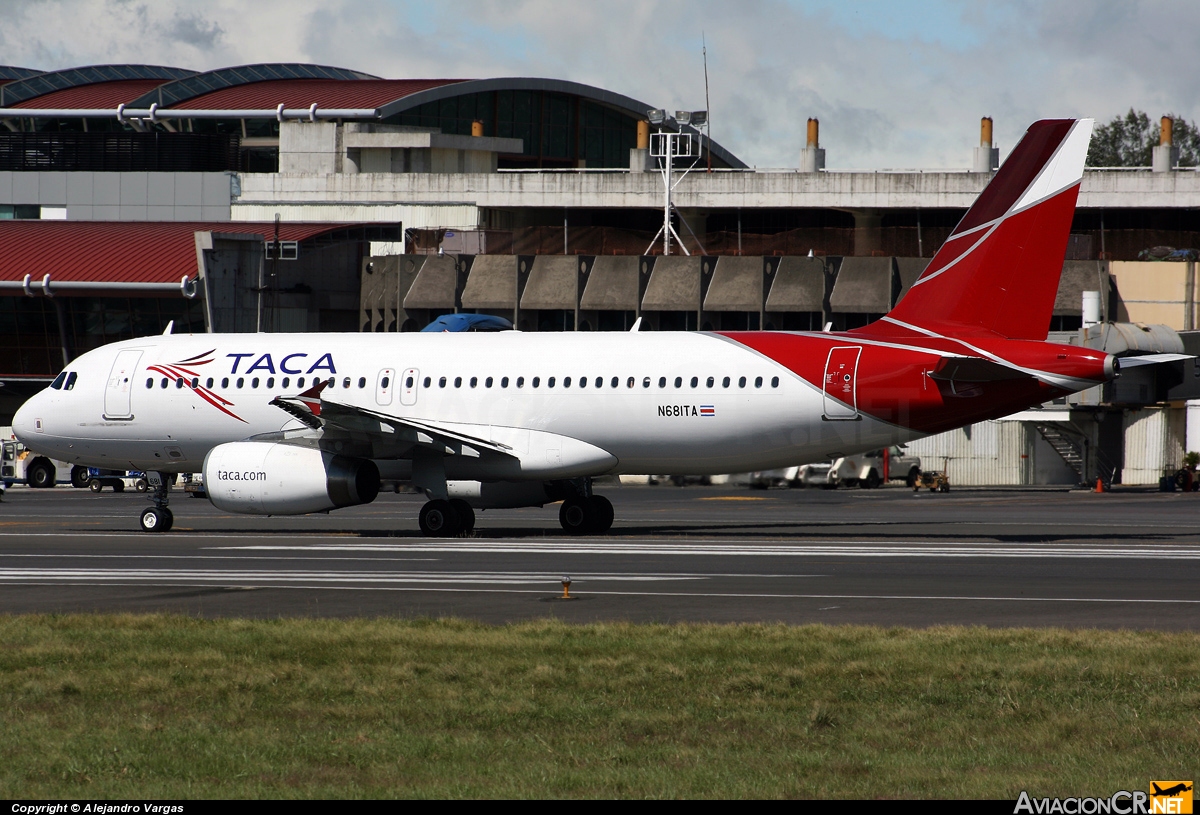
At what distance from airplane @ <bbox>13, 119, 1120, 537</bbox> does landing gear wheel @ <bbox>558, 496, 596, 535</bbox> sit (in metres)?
0.03

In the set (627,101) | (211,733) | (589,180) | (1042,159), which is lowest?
(211,733)

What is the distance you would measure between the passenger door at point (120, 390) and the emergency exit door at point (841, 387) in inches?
611

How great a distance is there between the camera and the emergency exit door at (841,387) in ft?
88.4

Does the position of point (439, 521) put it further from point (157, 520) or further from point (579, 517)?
point (157, 520)

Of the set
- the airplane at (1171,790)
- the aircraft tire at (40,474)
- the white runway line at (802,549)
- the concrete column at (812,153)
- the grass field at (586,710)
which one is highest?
the concrete column at (812,153)

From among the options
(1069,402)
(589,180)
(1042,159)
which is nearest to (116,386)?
(1042,159)

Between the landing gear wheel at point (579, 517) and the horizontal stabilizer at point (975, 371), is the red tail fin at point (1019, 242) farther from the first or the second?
the landing gear wheel at point (579, 517)

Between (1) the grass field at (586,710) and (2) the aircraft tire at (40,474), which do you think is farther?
(2) the aircraft tire at (40,474)

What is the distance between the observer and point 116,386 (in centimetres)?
3186

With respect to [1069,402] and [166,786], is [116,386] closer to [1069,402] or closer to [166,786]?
[166,786]

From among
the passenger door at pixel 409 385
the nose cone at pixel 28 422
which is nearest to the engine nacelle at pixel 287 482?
the passenger door at pixel 409 385

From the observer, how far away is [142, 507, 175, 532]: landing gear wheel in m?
30.9

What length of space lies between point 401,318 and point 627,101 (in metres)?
39.7

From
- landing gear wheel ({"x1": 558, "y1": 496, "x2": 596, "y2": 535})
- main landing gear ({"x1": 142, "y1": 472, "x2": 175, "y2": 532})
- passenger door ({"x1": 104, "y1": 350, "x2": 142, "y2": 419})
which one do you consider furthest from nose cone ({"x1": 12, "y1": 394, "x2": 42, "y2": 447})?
landing gear wheel ({"x1": 558, "y1": 496, "x2": 596, "y2": 535})
